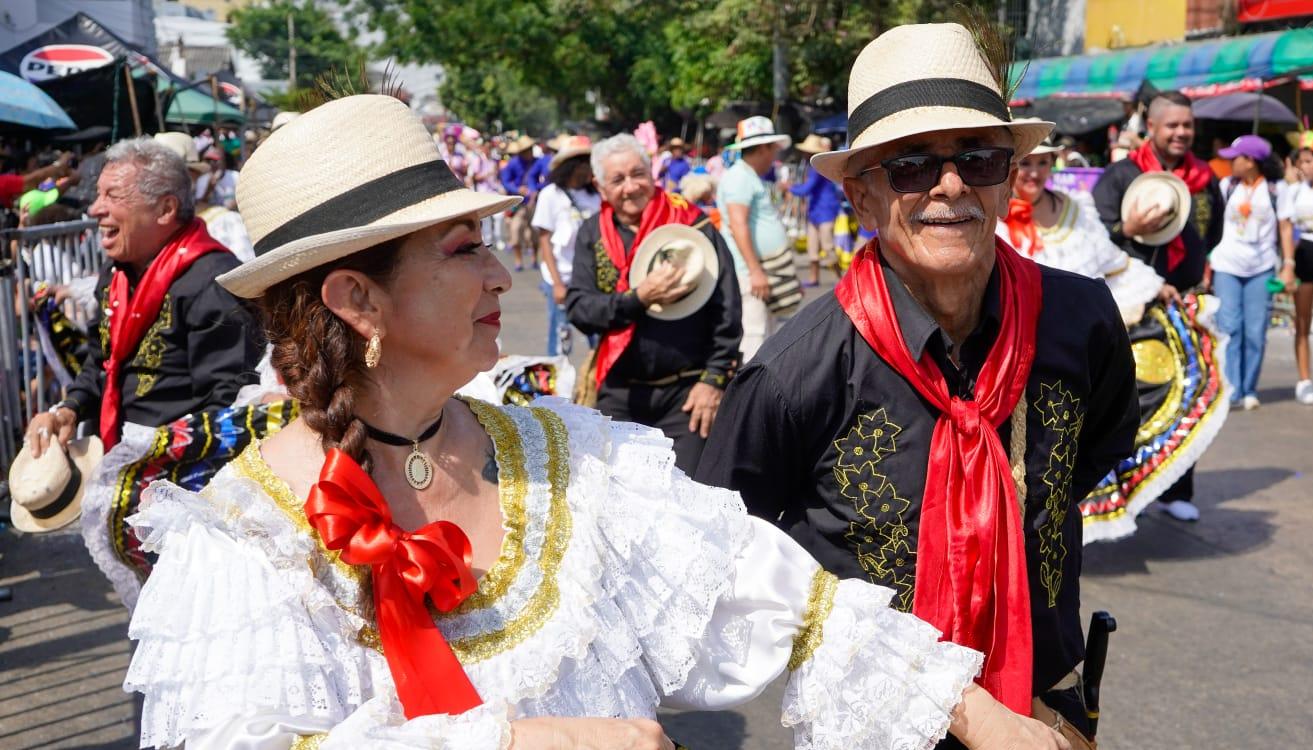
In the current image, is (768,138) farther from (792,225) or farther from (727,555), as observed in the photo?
(792,225)

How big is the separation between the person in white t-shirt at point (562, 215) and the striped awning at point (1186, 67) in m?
8.21

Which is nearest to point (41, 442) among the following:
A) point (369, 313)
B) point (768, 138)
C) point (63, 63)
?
point (369, 313)

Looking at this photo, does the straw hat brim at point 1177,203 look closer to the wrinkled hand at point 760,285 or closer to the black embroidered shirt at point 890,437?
the wrinkled hand at point 760,285

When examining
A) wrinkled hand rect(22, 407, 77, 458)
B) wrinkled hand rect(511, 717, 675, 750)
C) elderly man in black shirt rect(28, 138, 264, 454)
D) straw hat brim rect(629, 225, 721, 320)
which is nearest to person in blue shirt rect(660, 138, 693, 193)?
straw hat brim rect(629, 225, 721, 320)

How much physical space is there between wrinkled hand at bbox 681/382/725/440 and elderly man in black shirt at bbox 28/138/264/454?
187 centimetres

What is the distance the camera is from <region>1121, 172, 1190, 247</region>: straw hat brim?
6.39 metres

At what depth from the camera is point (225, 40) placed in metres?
85.1

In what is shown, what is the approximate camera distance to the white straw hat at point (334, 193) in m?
1.88

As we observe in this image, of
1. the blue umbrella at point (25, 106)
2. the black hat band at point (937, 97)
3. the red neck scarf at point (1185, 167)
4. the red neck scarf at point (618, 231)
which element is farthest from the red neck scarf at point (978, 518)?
the blue umbrella at point (25, 106)

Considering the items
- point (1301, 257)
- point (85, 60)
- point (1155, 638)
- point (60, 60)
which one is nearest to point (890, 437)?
point (1155, 638)

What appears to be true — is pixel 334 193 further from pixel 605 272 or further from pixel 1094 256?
pixel 1094 256

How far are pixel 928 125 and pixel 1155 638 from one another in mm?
3622

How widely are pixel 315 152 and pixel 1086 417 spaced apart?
1.78 metres

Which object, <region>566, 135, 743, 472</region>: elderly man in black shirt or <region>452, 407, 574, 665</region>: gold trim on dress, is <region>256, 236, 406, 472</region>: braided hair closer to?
<region>452, 407, 574, 665</region>: gold trim on dress
